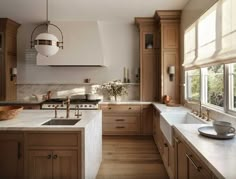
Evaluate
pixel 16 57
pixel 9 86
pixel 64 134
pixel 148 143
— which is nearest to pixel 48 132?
pixel 64 134

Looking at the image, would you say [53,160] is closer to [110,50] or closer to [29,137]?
[29,137]

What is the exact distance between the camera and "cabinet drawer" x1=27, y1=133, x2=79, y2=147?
2170 millimetres

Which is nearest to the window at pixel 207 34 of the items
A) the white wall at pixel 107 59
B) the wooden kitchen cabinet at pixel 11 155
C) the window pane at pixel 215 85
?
the window pane at pixel 215 85

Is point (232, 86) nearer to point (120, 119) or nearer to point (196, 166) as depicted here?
point (196, 166)

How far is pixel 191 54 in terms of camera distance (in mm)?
3982

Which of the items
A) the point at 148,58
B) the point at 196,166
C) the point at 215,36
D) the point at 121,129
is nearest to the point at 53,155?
the point at 196,166

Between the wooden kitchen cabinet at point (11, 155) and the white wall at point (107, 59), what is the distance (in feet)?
11.5

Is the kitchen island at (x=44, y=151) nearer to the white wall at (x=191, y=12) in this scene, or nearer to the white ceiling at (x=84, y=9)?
the white wall at (x=191, y=12)

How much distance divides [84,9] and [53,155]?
3249mm

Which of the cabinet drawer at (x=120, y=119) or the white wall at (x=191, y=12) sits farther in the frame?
the cabinet drawer at (x=120, y=119)

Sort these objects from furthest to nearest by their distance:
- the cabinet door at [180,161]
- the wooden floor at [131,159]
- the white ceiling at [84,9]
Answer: the white ceiling at [84,9] < the wooden floor at [131,159] < the cabinet door at [180,161]

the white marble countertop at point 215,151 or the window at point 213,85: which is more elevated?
the window at point 213,85

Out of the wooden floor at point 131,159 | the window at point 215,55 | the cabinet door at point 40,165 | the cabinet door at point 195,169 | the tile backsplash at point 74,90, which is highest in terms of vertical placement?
the window at point 215,55

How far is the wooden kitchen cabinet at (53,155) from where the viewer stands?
216 centimetres
